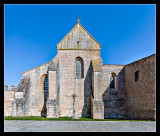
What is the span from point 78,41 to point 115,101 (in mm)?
9122

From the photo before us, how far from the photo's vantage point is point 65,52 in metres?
17.7

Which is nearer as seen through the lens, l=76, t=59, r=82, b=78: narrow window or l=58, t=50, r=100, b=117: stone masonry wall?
l=58, t=50, r=100, b=117: stone masonry wall

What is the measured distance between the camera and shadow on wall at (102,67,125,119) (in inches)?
660

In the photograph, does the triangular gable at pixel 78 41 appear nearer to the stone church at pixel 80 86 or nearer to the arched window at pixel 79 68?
the stone church at pixel 80 86

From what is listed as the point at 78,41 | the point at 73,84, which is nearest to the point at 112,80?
the point at 73,84

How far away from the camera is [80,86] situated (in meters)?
17.1

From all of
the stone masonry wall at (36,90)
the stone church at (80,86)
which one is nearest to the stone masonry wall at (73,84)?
the stone church at (80,86)

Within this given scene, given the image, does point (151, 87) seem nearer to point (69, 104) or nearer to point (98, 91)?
point (98, 91)

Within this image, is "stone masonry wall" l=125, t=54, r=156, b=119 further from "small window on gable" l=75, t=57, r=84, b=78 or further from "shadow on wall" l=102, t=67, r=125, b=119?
"small window on gable" l=75, t=57, r=84, b=78

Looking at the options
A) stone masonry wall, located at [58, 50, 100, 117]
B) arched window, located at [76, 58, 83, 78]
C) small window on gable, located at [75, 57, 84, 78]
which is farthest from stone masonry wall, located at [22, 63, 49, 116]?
arched window, located at [76, 58, 83, 78]

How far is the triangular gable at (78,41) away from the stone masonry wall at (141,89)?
18.1 feet

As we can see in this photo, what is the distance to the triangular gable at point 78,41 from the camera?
704 inches

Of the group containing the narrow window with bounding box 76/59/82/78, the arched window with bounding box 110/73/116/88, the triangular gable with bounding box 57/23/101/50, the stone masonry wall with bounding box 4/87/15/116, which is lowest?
the stone masonry wall with bounding box 4/87/15/116

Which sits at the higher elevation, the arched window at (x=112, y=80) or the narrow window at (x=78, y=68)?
the narrow window at (x=78, y=68)
